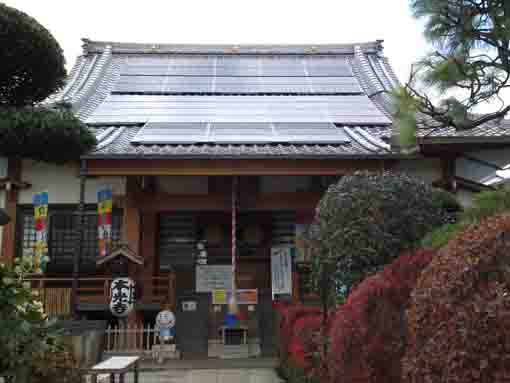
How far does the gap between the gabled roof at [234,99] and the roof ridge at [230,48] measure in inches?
1.5

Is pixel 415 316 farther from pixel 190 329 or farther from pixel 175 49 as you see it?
pixel 175 49

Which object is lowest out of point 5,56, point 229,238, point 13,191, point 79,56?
point 229,238

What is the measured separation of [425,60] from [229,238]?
9.17m

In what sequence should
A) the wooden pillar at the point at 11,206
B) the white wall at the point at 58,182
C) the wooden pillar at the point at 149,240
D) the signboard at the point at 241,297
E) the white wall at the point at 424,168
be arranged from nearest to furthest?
1. the signboard at the point at 241,297
2. the wooden pillar at the point at 11,206
3. the white wall at the point at 424,168
4. the white wall at the point at 58,182
5. the wooden pillar at the point at 149,240

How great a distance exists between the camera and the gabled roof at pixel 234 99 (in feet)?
38.7

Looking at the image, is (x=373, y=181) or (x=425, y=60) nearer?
(x=425, y=60)

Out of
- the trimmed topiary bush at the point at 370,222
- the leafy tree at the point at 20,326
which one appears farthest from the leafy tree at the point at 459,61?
the leafy tree at the point at 20,326

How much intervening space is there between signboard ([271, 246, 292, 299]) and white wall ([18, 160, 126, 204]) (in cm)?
392

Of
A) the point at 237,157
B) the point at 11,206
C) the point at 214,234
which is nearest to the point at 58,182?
the point at 11,206

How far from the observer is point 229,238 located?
1411cm

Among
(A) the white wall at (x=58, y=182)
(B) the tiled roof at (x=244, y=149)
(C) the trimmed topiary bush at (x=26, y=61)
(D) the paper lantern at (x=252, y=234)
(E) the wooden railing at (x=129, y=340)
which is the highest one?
(C) the trimmed topiary bush at (x=26, y=61)

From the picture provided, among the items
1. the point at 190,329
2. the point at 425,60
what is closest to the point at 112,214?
the point at 190,329

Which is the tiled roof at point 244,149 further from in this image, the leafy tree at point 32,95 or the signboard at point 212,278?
the signboard at point 212,278

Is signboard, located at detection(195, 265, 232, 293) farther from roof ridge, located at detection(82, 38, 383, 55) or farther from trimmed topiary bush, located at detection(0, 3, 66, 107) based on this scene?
roof ridge, located at detection(82, 38, 383, 55)
